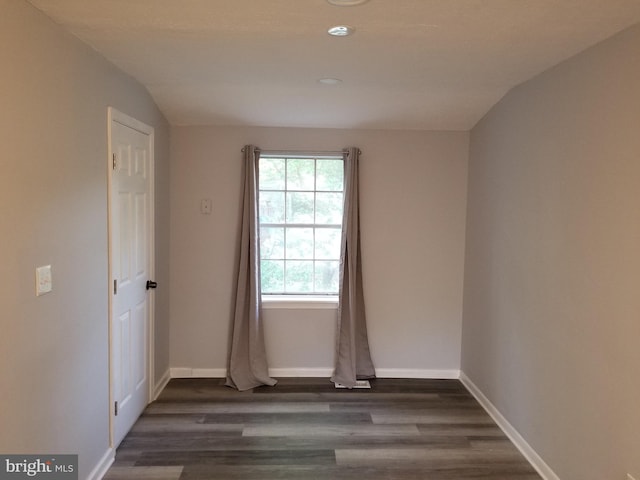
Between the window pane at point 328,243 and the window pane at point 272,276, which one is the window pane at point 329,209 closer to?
the window pane at point 328,243

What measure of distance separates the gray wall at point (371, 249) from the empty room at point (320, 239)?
18 mm

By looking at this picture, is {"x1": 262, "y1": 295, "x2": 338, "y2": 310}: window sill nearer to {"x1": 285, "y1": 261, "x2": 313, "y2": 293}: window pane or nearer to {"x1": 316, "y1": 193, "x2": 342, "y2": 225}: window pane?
{"x1": 285, "y1": 261, "x2": 313, "y2": 293}: window pane

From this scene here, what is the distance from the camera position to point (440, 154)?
3969 mm

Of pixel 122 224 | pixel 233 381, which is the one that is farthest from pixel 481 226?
pixel 122 224

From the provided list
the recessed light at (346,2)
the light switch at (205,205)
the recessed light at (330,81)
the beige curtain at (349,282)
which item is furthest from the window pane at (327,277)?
the recessed light at (346,2)

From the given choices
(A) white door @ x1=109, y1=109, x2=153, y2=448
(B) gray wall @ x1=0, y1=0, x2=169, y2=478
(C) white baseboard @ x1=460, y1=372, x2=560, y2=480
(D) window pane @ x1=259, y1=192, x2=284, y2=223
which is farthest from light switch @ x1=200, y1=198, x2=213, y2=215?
(C) white baseboard @ x1=460, y1=372, x2=560, y2=480

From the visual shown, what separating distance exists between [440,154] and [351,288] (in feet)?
Result: 4.27

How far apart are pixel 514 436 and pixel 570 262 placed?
4.04ft

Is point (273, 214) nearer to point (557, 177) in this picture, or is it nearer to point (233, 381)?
point (233, 381)

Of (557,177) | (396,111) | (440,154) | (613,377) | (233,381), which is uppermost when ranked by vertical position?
(396,111)

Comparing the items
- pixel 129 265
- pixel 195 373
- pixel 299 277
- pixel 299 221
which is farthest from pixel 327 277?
pixel 129 265

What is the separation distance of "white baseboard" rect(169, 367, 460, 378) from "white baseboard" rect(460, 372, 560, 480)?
26cm

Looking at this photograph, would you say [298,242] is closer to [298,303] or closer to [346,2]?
[298,303]

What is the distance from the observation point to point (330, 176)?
4.04m
